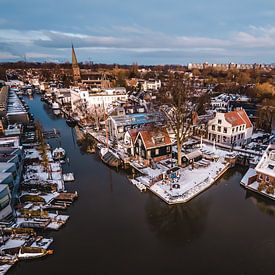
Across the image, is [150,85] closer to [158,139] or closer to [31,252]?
[158,139]

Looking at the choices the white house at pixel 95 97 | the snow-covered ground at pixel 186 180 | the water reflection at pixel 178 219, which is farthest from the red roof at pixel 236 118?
the white house at pixel 95 97

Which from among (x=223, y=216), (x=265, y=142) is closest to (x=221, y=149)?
(x=265, y=142)

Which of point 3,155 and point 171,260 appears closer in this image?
point 171,260

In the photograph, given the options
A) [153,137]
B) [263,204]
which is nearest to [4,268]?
[153,137]

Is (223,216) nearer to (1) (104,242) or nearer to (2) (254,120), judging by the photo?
(1) (104,242)

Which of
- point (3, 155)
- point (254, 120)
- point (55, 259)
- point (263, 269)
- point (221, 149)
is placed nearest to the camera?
point (263, 269)

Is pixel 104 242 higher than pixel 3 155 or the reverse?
the reverse

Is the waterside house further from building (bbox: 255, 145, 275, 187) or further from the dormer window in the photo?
the dormer window
